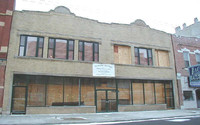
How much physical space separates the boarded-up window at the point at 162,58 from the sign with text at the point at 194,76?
9.58 feet

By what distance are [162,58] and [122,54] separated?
5516 mm

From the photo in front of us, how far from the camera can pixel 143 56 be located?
21000 mm

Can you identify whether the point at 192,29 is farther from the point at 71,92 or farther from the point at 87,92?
the point at 71,92

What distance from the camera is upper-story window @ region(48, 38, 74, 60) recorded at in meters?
17.0

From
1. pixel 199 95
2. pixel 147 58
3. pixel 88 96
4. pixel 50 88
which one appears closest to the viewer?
pixel 50 88

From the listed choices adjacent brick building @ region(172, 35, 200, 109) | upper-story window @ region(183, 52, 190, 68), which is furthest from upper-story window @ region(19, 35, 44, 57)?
upper-story window @ region(183, 52, 190, 68)

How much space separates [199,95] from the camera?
2294 centimetres

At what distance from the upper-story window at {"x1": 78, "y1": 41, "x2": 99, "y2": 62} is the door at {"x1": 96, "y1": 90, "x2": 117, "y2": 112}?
3348 mm

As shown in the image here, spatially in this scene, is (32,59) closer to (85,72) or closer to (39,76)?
(39,76)

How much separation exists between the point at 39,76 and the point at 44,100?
2.12 meters

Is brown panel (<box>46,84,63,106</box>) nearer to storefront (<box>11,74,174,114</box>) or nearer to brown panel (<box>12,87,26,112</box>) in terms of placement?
storefront (<box>11,74,174,114</box>)

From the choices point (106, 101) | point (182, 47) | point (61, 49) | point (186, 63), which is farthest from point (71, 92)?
point (182, 47)

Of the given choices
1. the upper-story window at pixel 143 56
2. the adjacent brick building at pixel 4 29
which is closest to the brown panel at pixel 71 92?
the adjacent brick building at pixel 4 29

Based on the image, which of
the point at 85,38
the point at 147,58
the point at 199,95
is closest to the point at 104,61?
the point at 85,38
